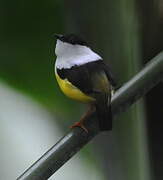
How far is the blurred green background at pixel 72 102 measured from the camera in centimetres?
91

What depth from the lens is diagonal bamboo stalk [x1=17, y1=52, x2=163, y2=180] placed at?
524mm

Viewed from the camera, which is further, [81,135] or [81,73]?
[81,73]

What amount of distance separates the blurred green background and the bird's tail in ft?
0.62

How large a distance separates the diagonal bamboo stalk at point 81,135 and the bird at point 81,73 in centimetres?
14

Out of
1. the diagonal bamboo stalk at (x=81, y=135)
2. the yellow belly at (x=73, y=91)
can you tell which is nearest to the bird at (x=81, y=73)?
the yellow belly at (x=73, y=91)

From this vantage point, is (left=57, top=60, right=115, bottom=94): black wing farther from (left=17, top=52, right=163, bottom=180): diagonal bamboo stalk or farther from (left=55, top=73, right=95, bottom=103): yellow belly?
(left=17, top=52, right=163, bottom=180): diagonal bamboo stalk

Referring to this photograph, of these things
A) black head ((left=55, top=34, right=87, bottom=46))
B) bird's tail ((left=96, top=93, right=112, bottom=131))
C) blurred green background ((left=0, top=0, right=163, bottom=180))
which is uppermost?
→ black head ((left=55, top=34, right=87, bottom=46))

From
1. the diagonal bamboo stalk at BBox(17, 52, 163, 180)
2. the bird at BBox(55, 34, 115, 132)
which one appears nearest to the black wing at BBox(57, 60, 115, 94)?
the bird at BBox(55, 34, 115, 132)

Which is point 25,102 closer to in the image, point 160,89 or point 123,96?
point 160,89

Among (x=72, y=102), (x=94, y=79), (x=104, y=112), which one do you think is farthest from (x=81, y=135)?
(x=72, y=102)

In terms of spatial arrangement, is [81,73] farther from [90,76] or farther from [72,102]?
[72,102]

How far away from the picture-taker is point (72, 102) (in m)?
1.09

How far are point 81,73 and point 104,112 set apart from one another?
141 millimetres

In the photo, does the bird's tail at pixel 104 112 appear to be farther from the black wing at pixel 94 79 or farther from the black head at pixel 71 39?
the black head at pixel 71 39
